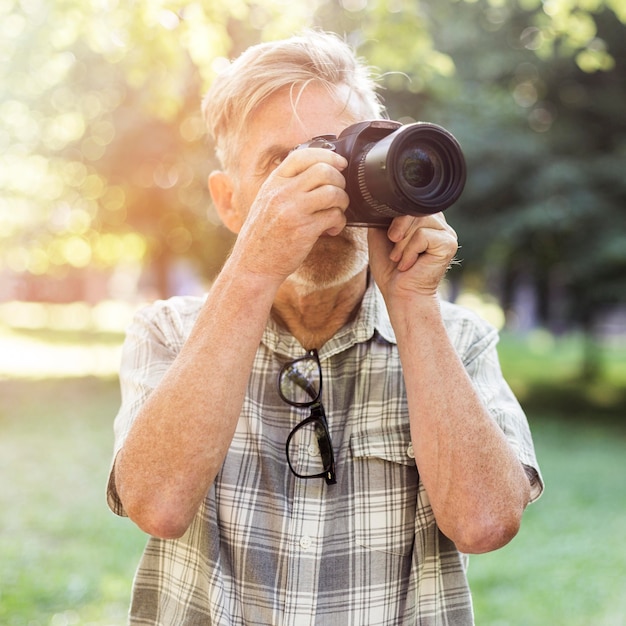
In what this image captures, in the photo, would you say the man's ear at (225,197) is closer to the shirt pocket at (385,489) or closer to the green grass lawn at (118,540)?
the shirt pocket at (385,489)

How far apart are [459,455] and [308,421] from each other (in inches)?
13.6

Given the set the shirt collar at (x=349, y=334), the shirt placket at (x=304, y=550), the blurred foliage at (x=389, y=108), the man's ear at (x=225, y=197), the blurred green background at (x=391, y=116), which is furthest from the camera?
the blurred green background at (x=391, y=116)

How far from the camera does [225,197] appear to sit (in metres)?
2.06

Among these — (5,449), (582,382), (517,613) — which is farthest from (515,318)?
(517,613)

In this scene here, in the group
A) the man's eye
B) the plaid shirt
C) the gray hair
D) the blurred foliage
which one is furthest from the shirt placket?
the blurred foliage

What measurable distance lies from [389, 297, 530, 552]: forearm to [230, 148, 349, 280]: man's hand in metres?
0.31

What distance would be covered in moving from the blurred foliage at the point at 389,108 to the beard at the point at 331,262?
8.12ft

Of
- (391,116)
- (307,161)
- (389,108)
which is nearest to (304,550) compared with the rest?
(307,161)

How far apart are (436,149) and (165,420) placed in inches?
28.6

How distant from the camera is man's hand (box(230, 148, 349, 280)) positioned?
5.10 feet

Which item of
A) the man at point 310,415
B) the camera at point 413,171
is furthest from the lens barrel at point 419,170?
the man at point 310,415

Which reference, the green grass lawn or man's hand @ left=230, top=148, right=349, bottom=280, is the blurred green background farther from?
man's hand @ left=230, top=148, right=349, bottom=280

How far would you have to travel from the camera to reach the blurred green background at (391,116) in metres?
4.41

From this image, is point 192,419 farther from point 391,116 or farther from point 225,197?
point 391,116
